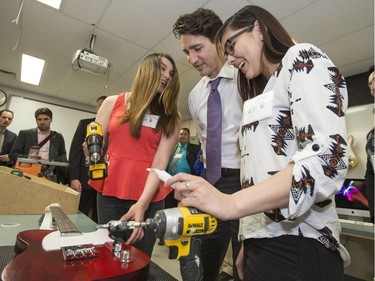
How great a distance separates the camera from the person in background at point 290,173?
50cm

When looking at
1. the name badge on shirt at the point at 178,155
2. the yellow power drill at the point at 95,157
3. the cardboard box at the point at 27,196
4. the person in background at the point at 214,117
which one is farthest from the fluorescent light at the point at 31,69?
the yellow power drill at the point at 95,157

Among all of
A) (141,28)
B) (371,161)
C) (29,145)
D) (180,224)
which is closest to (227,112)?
(180,224)

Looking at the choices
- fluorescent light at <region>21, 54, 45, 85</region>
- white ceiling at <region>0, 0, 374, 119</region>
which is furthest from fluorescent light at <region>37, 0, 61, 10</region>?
fluorescent light at <region>21, 54, 45, 85</region>

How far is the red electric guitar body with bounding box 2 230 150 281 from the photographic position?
1.75 feet

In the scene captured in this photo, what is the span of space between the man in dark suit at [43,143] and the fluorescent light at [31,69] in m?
1.57

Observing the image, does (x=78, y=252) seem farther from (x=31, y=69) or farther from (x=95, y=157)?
(x=31, y=69)

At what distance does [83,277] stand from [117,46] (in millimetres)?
3347

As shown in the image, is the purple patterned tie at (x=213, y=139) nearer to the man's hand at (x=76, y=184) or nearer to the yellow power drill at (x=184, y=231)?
the yellow power drill at (x=184, y=231)

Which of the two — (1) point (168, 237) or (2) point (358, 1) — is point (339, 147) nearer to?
(1) point (168, 237)

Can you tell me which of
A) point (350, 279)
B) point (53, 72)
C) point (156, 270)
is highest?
point (53, 72)

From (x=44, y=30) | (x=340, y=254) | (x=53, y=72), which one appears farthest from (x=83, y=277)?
(x=53, y=72)

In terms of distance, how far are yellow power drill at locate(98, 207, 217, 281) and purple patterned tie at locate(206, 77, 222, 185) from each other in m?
0.53

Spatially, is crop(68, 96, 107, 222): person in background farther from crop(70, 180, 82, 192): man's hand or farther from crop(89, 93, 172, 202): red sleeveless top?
crop(89, 93, 172, 202): red sleeveless top

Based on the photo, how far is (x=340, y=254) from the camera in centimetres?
60
